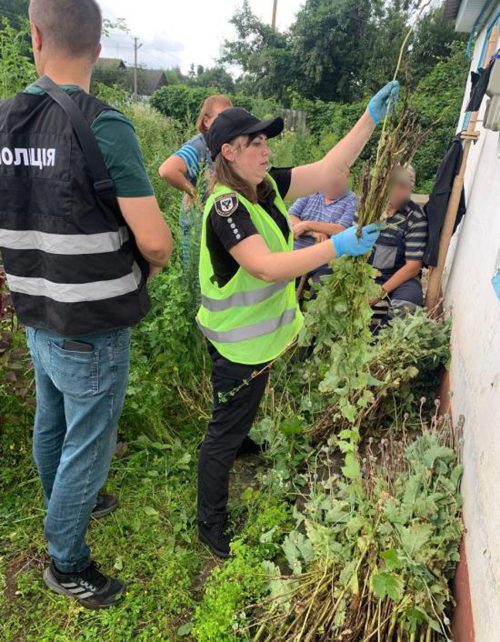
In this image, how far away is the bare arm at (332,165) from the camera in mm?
2268

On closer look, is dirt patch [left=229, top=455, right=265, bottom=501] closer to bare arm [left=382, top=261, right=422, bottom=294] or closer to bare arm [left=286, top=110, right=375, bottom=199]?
bare arm [left=286, top=110, right=375, bottom=199]

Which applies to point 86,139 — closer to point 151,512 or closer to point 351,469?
point 351,469

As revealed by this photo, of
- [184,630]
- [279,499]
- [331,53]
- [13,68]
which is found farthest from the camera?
[331,53]

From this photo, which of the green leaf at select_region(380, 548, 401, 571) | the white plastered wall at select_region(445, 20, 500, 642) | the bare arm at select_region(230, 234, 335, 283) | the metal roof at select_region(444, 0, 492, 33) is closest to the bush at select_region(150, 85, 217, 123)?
the metal roof at select_region(444, 0, 492, 33)

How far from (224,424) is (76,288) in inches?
38.0

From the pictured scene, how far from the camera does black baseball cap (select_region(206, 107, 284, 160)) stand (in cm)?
204

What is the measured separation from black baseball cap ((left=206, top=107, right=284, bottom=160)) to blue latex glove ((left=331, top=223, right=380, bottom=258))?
58 centimetres

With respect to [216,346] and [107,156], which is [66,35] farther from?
[216,346]

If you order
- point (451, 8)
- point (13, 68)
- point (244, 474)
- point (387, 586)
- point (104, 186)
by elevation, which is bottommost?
point (244, 474)

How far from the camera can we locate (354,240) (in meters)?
1.91

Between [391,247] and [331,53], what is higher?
[331,53]

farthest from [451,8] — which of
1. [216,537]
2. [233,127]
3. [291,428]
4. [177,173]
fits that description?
[216,537]

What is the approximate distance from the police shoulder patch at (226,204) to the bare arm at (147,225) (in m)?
0.29

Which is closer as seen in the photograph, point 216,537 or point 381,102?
point 381,102
